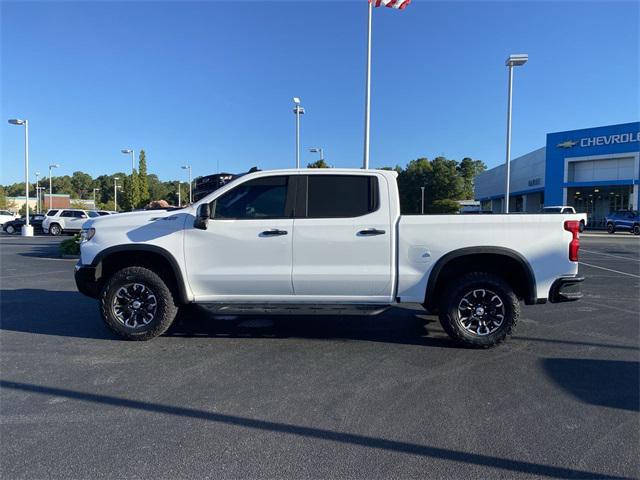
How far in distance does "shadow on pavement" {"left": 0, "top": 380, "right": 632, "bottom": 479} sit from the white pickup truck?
154 cm

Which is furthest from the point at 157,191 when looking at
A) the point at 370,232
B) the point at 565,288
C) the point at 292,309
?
the point at 565,288

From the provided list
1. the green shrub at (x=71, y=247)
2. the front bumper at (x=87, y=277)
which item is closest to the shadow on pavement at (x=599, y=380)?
the front bumper at (x=87, y=277)

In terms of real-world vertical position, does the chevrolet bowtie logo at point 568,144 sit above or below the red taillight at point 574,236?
above

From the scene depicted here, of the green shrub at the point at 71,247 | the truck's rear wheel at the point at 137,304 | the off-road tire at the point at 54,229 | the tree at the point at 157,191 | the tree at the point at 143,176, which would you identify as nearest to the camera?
the truck's rear wheel at the point at 137,304

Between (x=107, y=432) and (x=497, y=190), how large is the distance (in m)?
64.0

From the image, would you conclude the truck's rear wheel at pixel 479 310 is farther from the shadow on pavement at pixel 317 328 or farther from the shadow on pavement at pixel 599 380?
the shadow on pavement at pixel 599 380

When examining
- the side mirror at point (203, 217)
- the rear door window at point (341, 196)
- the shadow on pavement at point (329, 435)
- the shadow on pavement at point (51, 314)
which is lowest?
the shadow on pavement at point (329, 435)

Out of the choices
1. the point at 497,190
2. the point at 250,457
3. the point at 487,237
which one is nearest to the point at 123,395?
the point at 250,457

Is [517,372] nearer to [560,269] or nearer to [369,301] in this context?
[560,269]

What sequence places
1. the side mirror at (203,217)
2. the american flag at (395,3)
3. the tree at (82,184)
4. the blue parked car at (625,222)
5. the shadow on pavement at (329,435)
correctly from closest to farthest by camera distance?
the shadow on pavement at (329,435), the side mirror at (203,217), the american flag at (395,3), the blue parked car at (625,222), the tree at (82,184)

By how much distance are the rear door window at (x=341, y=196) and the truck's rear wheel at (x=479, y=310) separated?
4.50 ft

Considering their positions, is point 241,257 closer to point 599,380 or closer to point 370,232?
point 370,232

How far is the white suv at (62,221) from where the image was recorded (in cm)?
3019

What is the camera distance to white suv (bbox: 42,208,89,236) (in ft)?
99.0
